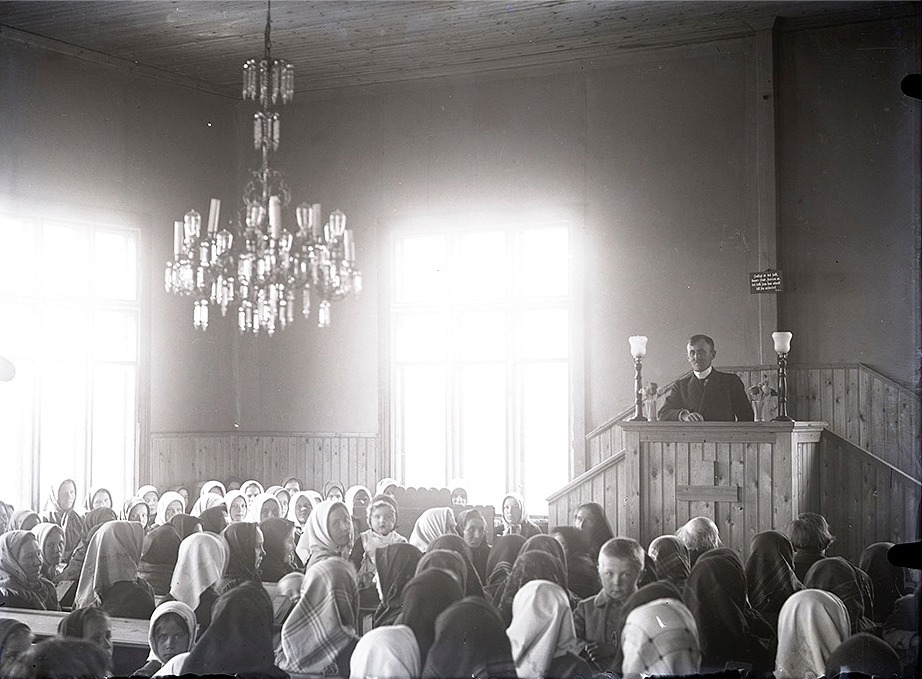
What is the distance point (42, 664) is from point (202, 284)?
3060 mm

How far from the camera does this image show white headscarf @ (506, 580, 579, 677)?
3.72 metres

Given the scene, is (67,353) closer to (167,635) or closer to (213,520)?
(213,520)

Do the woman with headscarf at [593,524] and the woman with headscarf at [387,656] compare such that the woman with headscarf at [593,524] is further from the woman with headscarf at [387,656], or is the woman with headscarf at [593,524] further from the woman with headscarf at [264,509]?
the woman with headscarf at [264,509]

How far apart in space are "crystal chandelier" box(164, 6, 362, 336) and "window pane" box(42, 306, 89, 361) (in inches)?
27.8

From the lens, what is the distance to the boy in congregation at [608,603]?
3857 millimetres

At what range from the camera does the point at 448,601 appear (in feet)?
12.3

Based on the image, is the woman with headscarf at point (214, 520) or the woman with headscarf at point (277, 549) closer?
the woman with headscarf at point (277, 549)

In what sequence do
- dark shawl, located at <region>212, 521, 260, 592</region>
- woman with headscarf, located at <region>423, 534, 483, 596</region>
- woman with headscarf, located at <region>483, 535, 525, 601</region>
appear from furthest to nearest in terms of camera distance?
dark shawl, located at <region>212, 521, 260, 592</region> → woman with headscarf, located at <region>483, 535, 525, 601</region> → woman with headscarf, located at <region>423, 534, 483, 596</region>

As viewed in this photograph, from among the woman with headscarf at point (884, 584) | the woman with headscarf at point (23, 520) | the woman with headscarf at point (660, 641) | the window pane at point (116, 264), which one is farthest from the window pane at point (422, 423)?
the woman with headscarf at point (660, 641)

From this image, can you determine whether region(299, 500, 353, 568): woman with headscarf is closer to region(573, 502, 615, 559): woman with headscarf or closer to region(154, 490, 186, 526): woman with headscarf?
region(154, 490, 186, 526): woman with headscarf

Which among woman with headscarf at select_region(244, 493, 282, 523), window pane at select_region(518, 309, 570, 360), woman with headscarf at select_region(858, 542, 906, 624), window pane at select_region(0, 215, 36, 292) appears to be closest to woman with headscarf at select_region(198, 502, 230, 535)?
woman with headscarf at select_region(244, 493, 282, 523)

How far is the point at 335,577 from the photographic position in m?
4.09

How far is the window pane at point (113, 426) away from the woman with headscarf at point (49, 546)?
1302 mm

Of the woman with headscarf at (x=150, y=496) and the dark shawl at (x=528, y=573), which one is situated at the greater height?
the woman with headscarf at (x=150, y=496)
